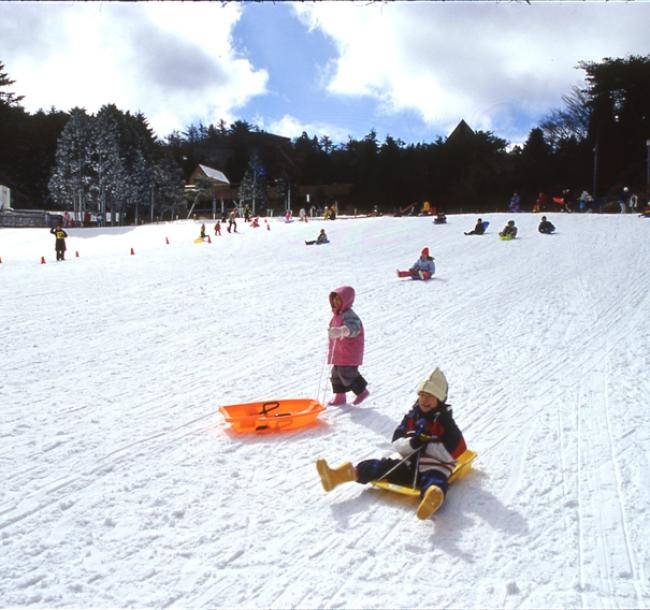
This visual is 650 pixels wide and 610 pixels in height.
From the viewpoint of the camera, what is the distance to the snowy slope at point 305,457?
11.1 feet

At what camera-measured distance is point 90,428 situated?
224 inches

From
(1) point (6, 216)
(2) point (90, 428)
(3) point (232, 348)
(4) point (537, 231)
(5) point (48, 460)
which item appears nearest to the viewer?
(5) point (48, 460)

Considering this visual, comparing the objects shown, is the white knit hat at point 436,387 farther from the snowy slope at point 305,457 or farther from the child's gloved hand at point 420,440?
the snowy slope at point 305,457

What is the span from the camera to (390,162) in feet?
180

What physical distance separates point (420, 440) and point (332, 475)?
721 mm

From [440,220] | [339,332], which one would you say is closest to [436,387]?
[339,332]

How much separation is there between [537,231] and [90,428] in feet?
80.6

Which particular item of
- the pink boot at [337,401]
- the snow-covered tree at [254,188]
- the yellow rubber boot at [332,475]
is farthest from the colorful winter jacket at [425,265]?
the snow-covered tree at [254,188]

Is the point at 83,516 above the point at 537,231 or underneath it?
underneath

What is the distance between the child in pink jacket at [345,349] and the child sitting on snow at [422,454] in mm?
2032

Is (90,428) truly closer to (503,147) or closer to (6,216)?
(6,216)

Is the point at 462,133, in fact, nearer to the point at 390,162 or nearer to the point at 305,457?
the point at 390,162

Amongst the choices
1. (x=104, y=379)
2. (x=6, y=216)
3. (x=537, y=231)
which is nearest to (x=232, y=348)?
(x=104, y=379)

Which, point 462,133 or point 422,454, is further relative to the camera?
point 462,133
